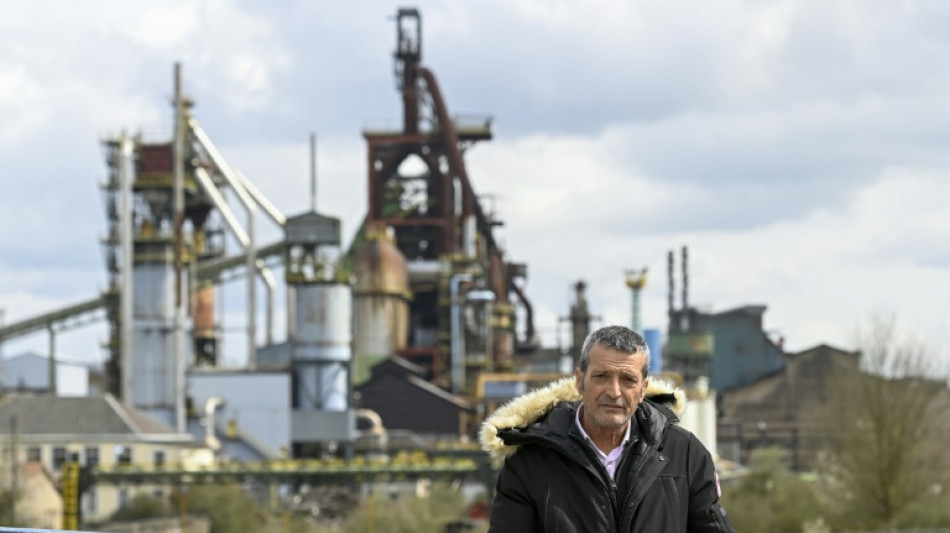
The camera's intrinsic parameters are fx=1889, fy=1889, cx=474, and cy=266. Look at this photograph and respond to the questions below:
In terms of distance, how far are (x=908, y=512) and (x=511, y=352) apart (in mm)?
49012

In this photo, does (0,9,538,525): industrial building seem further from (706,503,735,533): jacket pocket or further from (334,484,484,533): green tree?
(706,503,735,533): jacket pocket

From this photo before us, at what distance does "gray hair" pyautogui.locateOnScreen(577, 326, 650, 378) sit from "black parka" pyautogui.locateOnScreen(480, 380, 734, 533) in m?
0.16

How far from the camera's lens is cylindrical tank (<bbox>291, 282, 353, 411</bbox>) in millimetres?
66062

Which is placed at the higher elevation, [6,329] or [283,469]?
[6,329]

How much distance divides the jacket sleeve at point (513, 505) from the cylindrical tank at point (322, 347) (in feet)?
203

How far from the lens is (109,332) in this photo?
2680 inches

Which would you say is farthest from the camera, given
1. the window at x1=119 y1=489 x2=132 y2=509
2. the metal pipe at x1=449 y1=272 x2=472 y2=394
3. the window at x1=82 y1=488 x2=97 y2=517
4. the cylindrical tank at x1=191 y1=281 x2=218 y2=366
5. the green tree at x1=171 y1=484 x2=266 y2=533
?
the metal pipe at x1=449 y1=272 x2=472 y2=394

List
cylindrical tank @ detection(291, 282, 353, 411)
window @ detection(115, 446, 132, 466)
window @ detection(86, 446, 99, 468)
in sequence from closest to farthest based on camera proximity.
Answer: window @ detection(86, 446, 99, 468), window @ detection(115, 446, 132, 466), cylindrical tank @ detection(291, 282, 353, 411)

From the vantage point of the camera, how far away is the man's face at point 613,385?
4.43m

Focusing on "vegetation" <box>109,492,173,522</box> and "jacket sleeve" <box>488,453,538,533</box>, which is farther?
"vegetation" <box>109,492,173,522</box>

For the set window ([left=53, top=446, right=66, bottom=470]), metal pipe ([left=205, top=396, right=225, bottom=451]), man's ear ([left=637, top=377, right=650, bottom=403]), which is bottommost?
window ([left=53, top=446, right=66, bottom=470])

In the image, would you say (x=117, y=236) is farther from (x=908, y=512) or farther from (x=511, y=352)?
(x=908, y=512)

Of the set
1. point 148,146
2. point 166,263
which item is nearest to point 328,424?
point 166,263

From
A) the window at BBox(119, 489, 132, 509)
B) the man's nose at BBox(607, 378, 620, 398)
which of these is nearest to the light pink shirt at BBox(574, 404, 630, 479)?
the man's nose at BBox(607, 378, 620, 398)
